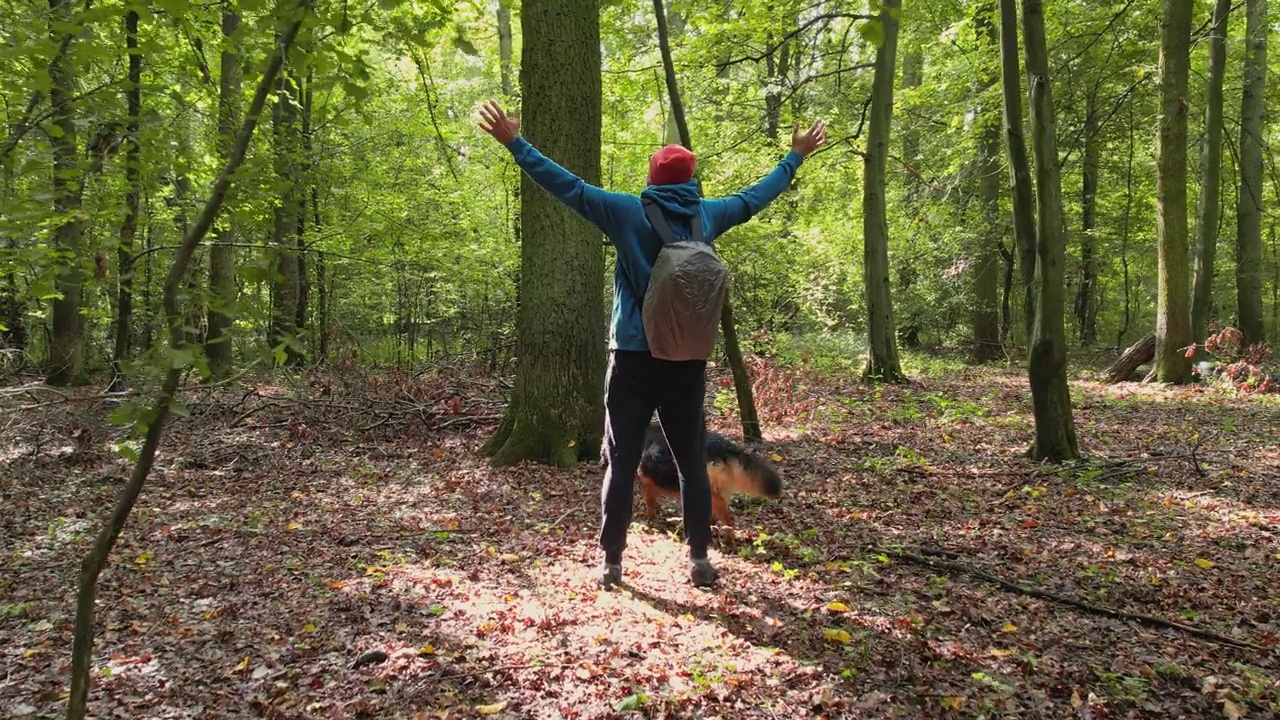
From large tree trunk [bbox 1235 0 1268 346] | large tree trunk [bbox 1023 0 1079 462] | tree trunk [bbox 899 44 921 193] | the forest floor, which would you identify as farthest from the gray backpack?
tree trunk [bbox 899 44 921 193]

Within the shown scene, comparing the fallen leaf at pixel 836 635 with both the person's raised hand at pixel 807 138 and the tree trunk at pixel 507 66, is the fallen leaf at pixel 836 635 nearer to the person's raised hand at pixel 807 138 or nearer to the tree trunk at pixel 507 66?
Answer: the person's raised hand at pixel 807 138

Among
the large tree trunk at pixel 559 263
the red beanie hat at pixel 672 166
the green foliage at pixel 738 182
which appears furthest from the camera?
the green foliage at pixel 738 182

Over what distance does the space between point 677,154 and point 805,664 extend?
2351 millimetres

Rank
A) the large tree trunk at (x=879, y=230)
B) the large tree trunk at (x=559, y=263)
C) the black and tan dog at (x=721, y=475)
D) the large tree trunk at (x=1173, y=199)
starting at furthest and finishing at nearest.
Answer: the large tree trunk at (x=879, y=230)
the large tree trunk at (x=1173, y=199)
the large tree trunk at (x=559, y=263)
the black and tan dog at (x=721, y=475)

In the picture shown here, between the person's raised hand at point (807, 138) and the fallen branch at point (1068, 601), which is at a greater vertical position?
the person's raised hand at point (807, 138)

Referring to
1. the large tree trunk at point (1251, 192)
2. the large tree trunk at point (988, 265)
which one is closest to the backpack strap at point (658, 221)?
the large tree trunk at point (1251, 192)

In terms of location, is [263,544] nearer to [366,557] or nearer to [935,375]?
[366,557]

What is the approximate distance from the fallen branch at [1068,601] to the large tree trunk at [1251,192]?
13.1 metres

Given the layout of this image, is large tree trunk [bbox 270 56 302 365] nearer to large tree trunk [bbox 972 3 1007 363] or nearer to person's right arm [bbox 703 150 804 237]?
person's right arm [bbox 703 150 804 237]

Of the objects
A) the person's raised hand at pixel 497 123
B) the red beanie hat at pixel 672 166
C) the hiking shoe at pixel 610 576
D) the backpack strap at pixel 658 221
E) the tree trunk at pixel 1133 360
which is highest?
the person's raised hand at pixel 497 123

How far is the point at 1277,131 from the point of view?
66.8ft

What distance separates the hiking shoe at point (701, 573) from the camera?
3742 millimetres

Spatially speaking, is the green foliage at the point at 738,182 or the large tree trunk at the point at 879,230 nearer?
the green foliage at the point at 738,182

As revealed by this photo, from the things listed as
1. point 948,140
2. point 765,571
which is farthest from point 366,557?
point 948,140
